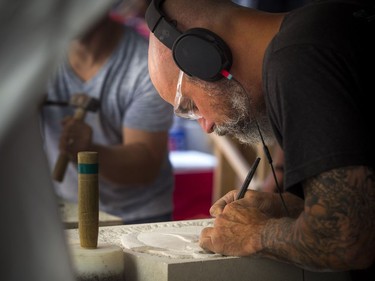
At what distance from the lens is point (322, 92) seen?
136 cm

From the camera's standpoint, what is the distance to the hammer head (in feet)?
9.72

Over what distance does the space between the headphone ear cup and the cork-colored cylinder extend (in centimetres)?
37

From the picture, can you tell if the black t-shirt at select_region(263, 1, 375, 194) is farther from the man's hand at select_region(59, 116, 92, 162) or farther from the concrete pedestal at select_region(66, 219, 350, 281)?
the man's hand at select_region(59, 116, 92, 162)

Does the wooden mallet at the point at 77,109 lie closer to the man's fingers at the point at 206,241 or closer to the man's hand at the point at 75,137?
the man's hand at the point at 75,137

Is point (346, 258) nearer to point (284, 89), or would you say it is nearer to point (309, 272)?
point (309, 272)

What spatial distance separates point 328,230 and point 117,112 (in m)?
1.84

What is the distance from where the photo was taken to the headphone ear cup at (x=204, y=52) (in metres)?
1.64

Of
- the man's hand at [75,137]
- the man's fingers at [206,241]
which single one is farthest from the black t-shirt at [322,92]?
the man's hand at [75,137]

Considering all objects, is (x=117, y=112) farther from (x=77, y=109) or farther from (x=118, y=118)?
(x=77, y=109)

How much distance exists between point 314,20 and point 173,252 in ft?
2.16

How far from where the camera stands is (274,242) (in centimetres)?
148

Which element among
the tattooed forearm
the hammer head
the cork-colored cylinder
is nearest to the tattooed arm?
the tattooed forearm

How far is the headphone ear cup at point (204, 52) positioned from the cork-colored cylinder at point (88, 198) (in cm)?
37

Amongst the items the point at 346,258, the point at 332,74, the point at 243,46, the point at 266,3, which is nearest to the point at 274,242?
the point at 346,258
